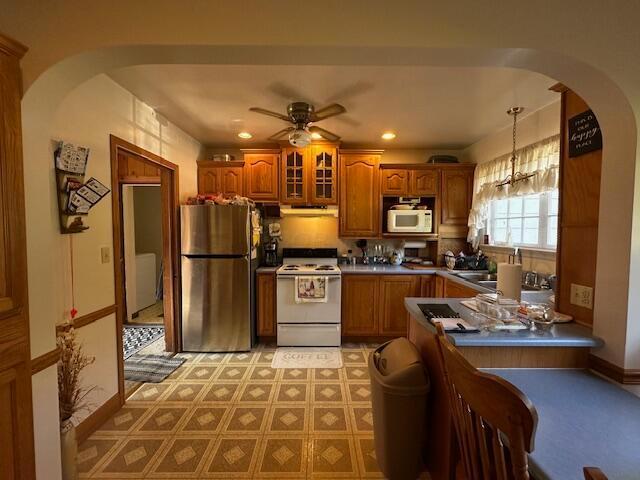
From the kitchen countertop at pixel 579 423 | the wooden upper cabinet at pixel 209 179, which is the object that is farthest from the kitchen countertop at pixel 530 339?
the wooden upper cabinet at pixel 209 179

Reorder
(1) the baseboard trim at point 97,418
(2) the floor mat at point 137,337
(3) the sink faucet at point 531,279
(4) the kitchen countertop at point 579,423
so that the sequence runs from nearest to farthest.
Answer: (4) the kitchen countertop at point 579,423, (1) the baseboard trim at point 97,418, (3) the sink faucet at point 531,279, (2) the floor mat at point 137,337

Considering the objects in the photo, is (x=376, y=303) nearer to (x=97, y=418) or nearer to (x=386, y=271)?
(x=386, y=271)

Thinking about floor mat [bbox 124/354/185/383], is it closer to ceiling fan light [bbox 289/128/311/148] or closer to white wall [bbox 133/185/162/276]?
ceiling fan light [bbox 289/128/311/148]

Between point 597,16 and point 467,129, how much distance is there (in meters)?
2.16

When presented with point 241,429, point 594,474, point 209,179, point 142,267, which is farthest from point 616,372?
point 142,267

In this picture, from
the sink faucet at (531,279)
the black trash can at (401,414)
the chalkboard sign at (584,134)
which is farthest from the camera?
the sink faucet at (531,279)

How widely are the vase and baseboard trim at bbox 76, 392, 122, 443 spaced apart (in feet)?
1.28

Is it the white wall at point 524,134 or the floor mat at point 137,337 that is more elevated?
the white wall at point 524,134

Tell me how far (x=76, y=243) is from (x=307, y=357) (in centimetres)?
226

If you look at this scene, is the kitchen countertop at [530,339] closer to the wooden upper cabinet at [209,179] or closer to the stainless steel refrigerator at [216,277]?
the stainless steel refrigerator at [216,277]

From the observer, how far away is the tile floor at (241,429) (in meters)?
1.67

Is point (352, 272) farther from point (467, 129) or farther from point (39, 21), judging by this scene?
point (39, 21)

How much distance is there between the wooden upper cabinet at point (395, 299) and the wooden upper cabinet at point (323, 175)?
3.92 ft

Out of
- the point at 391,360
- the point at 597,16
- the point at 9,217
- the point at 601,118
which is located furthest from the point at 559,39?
the point at 9,217
